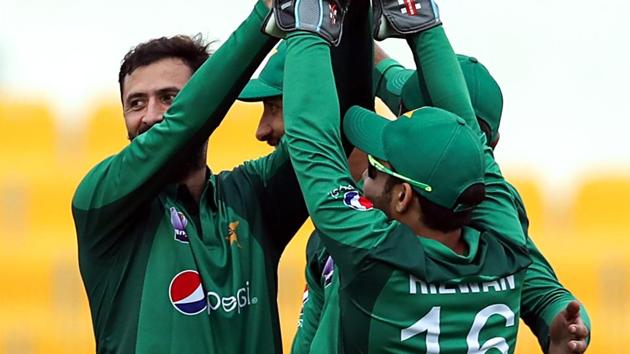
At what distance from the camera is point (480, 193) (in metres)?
2.58

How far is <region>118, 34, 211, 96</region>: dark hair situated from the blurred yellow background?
110 inches

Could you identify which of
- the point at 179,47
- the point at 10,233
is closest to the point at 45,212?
the point at 10,233

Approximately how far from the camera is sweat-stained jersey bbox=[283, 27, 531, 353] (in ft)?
8.28

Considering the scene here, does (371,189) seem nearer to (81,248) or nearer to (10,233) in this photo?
(81,248)

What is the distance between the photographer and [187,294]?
2803mm

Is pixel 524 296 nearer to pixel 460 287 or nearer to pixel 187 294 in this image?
pixel 460 287

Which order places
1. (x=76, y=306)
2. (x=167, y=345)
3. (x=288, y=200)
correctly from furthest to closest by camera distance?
(x=76, y=306), (x=288, y=200), (x=167, y=345)

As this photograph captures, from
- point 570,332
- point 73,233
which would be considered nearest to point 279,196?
point 570,332

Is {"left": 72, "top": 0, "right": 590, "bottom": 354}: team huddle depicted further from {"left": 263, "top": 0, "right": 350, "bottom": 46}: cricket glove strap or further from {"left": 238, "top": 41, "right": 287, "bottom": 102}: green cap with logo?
{"left": 238, "top": 41, "right": 287, "bottom": 102}: green cap with logo

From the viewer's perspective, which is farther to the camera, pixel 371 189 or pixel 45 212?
pixel 45 212

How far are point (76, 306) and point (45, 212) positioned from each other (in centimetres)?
44

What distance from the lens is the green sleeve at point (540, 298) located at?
9.80 feet

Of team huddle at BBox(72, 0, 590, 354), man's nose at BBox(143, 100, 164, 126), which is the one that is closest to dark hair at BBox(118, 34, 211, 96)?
team huddle at BBox(72, 0, 590, 354)

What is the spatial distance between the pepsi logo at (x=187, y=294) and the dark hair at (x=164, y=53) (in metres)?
0.49
